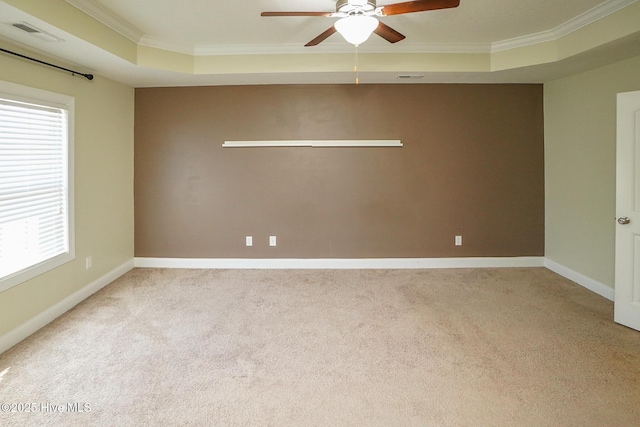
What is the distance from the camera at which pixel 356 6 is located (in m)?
2.36

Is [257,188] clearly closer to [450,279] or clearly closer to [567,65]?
[450,279]

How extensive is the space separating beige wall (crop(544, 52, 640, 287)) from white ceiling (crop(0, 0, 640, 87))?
0.22 metres

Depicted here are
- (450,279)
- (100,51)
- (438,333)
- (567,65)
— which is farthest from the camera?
(450,279)

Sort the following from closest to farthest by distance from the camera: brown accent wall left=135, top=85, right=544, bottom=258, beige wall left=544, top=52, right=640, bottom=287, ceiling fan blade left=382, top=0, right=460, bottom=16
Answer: ceiling fan blade left=382, top=0, right=460, bottom=16 → beige wall left=544, top=52, right=640, bottom=287 → brown accent wall left=135, top=85, right=544, bottom=258

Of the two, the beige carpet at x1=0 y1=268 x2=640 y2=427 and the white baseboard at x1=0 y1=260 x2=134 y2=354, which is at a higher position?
the white baseboard at x1=0 y1=260 x2=134 y2=354

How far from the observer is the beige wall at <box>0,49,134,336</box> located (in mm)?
2857

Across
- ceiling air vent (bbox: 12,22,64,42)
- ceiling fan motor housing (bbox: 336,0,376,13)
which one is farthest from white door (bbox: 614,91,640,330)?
ceiling air vent (bbox: 12,22,64,42)

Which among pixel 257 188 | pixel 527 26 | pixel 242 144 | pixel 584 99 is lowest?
pixel 257 188

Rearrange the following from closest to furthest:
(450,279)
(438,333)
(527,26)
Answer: (438,333)
(527,26)
(450,279)

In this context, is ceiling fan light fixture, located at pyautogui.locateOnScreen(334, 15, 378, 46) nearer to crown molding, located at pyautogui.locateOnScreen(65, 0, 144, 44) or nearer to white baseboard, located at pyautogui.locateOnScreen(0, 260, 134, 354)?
crown molding, located at pyautogui.locateOnScreen(65, 0, 144, 44)

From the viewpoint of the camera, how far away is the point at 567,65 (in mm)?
3654

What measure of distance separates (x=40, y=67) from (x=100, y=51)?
1.62ft

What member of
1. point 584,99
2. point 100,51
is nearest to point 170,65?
point 100,51

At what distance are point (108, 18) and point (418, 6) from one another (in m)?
2.47
